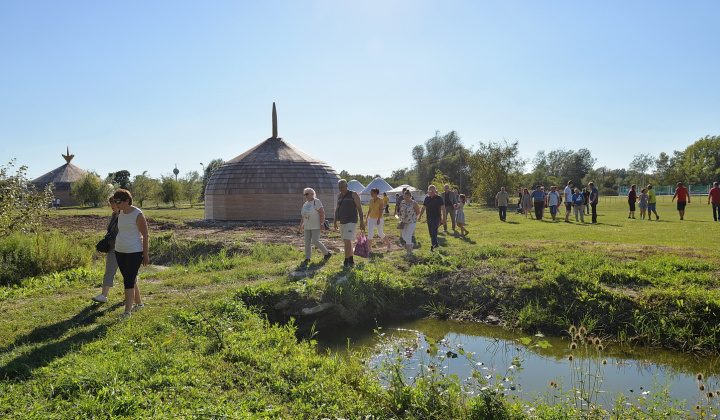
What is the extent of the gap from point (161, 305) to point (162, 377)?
302 cm

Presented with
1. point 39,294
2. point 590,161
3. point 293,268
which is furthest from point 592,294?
point 590,161

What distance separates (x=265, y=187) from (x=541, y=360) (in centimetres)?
2209

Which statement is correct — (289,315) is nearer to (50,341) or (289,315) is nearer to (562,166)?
(50,341)

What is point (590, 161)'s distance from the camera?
335 ft

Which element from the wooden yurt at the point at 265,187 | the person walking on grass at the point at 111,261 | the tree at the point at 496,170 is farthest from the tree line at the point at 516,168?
the person walking on grass at the point at 111,261

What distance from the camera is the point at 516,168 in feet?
141

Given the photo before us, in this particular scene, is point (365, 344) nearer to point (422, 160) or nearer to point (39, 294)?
point (39, 294)

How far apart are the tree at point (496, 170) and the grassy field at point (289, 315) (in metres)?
30.0

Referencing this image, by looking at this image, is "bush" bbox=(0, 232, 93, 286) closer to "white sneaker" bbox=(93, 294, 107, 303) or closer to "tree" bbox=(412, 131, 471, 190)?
"white sneaker" bbox=(93, 294, 107, 303)

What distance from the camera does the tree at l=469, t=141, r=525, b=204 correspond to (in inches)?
1671

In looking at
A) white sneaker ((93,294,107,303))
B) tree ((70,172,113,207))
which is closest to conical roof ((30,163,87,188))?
tree ((70,172,113,207))

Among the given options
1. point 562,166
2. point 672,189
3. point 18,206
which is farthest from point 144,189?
point 562,166

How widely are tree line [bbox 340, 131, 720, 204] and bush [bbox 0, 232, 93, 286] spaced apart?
120ft

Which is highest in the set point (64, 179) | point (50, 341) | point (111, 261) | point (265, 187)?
point (64, 179)
